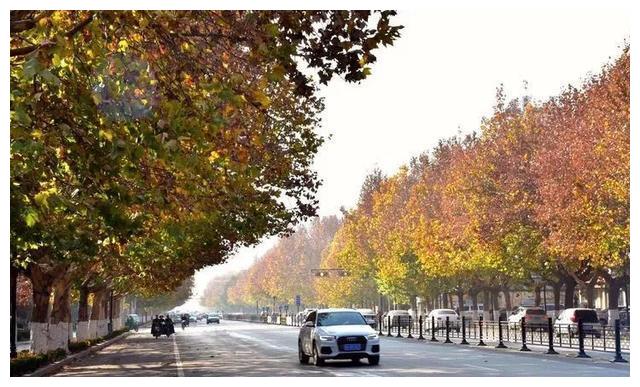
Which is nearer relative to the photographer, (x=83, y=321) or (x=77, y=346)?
(x=77, y=346)

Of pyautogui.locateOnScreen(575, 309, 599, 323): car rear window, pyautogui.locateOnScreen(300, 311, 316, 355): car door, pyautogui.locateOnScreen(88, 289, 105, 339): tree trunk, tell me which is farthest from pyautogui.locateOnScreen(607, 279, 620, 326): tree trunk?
pyautogui.locateOnScreen(88, 289, 105, 339): tree trunk

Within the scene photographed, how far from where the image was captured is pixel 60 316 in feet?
122

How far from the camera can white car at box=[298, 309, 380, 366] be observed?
88.2 feet

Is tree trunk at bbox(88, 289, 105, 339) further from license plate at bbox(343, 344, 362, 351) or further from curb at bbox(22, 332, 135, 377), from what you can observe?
license plate at bbox(343, 344, 362, 351)

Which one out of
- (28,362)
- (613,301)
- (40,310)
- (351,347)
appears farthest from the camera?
(613,301)

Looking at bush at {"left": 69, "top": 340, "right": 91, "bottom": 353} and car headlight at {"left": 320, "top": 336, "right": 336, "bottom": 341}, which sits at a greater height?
car headlight at {"left": 320, "top": 336, "right": 336, "bottom": 341}

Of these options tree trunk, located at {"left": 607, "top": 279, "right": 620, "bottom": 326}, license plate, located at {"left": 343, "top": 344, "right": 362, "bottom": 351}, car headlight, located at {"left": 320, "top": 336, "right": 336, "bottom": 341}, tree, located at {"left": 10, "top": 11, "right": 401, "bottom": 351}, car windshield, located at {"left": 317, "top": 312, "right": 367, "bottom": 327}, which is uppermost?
tree, located at {"left": 10, "top": 11, "right": 401, "bottom": 351}

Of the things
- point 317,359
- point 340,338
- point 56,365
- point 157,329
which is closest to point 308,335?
point 317,359

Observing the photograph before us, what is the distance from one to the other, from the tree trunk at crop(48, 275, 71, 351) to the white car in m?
11.3

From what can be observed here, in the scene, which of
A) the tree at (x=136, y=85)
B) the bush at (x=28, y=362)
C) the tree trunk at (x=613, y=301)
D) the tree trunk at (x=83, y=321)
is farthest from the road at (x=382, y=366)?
the tree trunk at (x=613, y=301)

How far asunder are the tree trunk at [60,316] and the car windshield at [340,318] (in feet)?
37.1

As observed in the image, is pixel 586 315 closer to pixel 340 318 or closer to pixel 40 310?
pixel 340 318

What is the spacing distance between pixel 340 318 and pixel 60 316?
1340 centimetres

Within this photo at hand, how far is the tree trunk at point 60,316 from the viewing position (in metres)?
35.7
